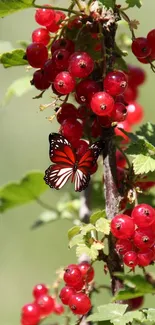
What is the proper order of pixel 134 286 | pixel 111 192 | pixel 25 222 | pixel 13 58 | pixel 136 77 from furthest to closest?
pixel 25 222 < pixel 136 77 < pixel 13 58 < pixel 111 192 < pixel 134 286

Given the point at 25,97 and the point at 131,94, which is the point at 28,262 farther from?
the point at 131,94

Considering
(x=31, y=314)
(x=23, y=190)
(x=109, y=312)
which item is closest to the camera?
(x=109, y=312)

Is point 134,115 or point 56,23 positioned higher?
point 56,23

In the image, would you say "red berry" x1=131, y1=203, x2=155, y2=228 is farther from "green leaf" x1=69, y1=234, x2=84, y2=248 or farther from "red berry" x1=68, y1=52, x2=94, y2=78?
"red berry" x1=68, y1=52, x2=94, y2=78

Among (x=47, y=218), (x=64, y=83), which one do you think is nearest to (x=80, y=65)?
(x=64, y=83)

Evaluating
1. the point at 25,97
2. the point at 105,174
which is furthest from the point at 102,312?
the point at 25,97

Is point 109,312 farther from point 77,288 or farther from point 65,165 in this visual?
point 65,165

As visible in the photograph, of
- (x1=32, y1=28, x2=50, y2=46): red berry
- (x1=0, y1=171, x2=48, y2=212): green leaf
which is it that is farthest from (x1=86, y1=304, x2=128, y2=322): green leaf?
(x1=0, y1=171, x2=48, y2=212): green leaf
